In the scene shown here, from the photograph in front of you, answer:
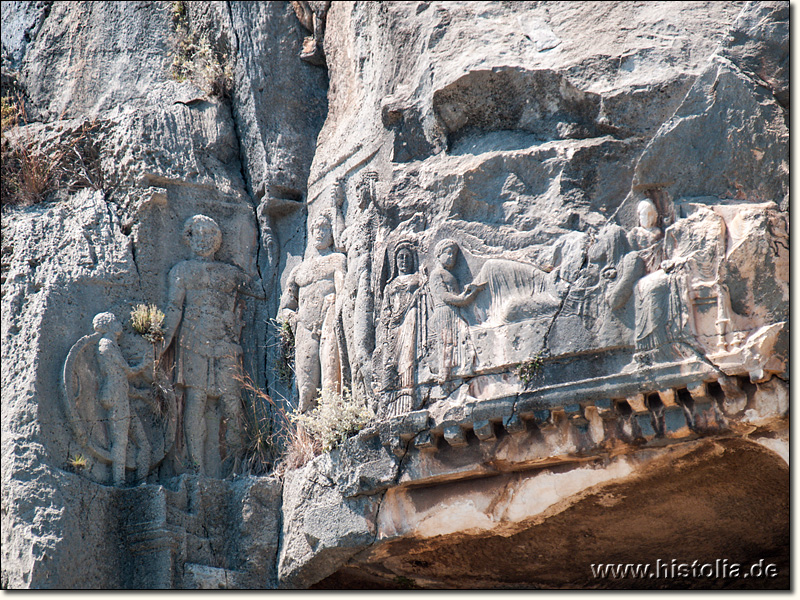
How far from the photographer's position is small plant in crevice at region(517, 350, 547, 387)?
866 centimetres

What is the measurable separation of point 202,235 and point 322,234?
129 cm

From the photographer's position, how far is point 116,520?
9789 mm

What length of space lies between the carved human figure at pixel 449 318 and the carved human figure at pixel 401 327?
0.19 meters

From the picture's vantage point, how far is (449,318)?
921cm

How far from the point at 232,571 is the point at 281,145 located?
4.51 meters

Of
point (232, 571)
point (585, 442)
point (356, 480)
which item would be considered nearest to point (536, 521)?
point (585, 442)

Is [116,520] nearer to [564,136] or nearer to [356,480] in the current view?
[356,480]

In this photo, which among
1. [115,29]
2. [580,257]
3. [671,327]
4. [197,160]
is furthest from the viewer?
[115,29]

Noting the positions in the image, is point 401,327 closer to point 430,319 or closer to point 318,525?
point 430,319

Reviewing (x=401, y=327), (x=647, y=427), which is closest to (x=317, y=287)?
(x=401, y=327)

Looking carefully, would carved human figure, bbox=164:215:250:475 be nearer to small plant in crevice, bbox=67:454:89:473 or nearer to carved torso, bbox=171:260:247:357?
carved torso, bbox=171:260:247:357

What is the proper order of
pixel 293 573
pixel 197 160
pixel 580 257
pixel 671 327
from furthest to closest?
1. pixel 197 160
2. pixel 293 573
3. pixel 580 257
4. pixel 671 327

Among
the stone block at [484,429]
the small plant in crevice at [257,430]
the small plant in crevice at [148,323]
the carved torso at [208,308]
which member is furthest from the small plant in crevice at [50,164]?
the stone block at [484,429]

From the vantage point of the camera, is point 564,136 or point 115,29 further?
point 115,29
